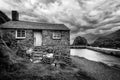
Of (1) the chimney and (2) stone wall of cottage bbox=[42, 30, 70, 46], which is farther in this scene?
(1) the chimney

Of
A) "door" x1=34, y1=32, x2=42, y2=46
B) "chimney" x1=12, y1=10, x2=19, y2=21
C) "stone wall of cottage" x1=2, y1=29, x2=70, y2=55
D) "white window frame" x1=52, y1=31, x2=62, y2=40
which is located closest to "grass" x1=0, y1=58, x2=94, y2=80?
"stone wall of cottage" x1=2, y1=29, x2=70, y2=55

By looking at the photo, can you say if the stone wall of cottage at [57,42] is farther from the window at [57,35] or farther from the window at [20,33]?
the window at [20,33]

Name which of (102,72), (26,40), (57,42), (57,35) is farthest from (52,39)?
(102,72)

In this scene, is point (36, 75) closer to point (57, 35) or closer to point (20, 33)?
point (57, 35)

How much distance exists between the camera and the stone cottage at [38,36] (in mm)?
10297

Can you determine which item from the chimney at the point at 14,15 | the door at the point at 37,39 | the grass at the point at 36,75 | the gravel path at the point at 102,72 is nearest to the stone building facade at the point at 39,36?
the door at the point at 37,39

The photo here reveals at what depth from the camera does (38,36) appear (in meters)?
11.4

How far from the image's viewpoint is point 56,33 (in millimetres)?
11688

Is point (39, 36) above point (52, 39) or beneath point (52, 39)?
above

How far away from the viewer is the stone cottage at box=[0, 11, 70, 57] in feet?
33.8

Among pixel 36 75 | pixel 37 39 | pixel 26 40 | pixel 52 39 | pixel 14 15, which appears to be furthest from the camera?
pixel 14 15

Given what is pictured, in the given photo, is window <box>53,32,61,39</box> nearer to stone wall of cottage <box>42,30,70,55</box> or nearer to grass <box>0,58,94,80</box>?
stone wall of cottage <box>42,30,70,55</box>

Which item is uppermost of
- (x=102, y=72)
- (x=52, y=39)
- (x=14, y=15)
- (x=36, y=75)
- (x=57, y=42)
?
(x=14, y=15)

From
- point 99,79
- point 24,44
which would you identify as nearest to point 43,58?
point 24,44
